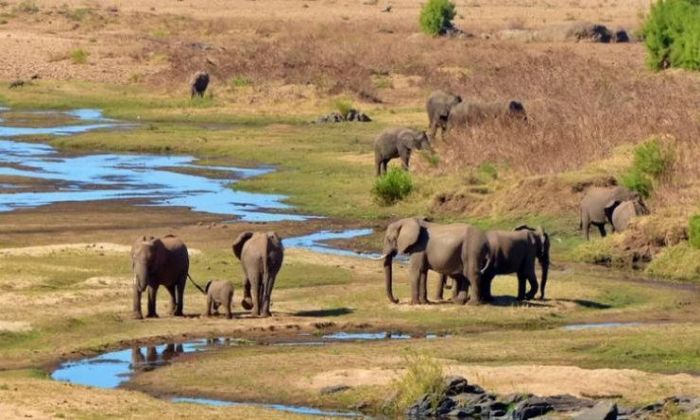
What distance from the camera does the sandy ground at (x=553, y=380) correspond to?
18.5 meters

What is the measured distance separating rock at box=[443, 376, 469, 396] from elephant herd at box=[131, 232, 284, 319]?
6.15m

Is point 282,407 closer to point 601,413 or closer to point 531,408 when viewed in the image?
point 531,408

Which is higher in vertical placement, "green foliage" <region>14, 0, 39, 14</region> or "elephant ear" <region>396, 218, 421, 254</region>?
"green foliage" <region>14, 0, 39, 14</region>

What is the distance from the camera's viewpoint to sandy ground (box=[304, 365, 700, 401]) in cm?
1852

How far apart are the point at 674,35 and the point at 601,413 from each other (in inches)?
1661

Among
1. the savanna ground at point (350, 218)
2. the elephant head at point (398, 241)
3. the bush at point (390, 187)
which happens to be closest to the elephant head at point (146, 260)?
the savanna ground at point (350, 218)

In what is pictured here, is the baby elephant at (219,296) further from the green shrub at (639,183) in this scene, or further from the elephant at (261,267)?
the green shrub at (639,183)

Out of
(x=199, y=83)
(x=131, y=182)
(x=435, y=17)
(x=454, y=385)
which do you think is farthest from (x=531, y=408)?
(x=435, y=17)

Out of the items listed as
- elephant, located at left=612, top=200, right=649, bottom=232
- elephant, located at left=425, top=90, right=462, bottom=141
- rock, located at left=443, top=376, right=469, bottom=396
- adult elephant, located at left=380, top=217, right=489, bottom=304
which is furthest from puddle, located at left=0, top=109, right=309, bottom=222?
rock, located at left=443, top=376, right=469, bottom=396

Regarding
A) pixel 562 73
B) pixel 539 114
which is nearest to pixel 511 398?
pixel 539 114

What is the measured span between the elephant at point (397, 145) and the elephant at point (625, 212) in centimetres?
1039

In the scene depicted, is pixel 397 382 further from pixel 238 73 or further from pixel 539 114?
pixel 238 73

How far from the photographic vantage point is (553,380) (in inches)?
744

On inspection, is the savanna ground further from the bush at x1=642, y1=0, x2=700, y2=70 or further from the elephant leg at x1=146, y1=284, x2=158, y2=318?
the bush at x1=642, y1=0, x2=700, y2=70
